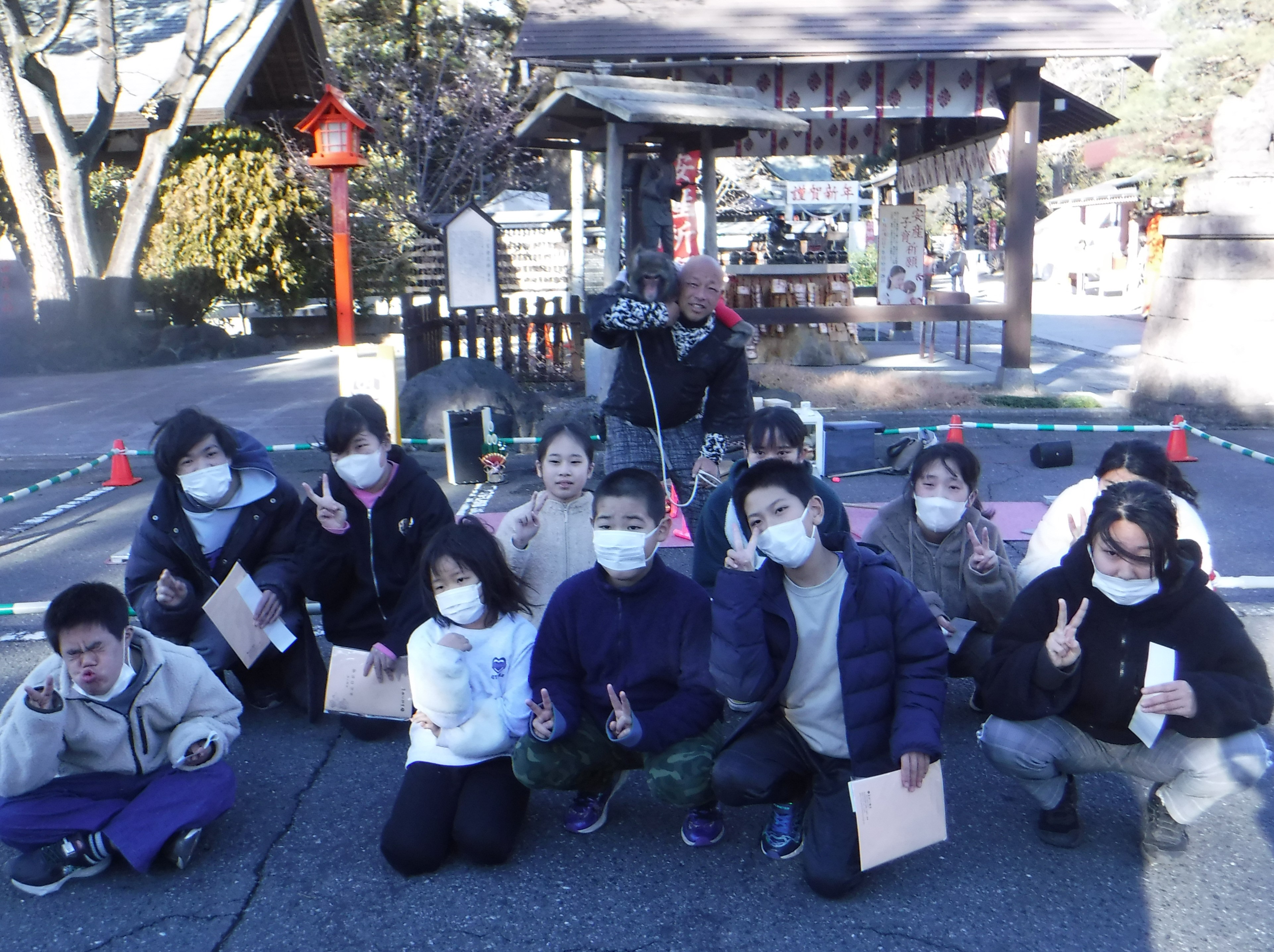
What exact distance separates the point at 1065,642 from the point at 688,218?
13.1 m

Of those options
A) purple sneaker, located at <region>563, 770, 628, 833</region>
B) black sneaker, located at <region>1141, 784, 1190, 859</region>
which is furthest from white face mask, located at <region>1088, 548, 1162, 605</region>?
purple sneaker, located at <region>563, 770, 628, 833</region>

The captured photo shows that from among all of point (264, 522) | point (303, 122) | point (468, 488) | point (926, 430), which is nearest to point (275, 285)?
point (303, 122)

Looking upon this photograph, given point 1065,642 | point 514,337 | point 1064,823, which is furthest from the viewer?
point 514,337

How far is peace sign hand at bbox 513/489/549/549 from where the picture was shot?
3.78 metres

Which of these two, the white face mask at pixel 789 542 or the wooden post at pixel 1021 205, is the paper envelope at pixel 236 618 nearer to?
the white face mask at pixel 789 542

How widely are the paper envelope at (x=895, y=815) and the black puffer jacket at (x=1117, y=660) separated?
14.4 inches

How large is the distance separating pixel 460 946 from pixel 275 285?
Answer: 15.9 metres

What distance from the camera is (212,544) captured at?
4.06 meters

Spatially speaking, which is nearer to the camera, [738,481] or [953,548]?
[738,481]

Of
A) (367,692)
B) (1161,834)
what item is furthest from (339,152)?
(1161,834)

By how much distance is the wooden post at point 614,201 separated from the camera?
28.2 feet

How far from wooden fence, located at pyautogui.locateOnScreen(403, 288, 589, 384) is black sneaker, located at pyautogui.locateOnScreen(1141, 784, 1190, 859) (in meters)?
7.78

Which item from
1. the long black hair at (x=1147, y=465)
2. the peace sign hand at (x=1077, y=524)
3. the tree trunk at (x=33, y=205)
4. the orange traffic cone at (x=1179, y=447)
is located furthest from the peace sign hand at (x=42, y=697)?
the tree trunk at (x=33, y=205)

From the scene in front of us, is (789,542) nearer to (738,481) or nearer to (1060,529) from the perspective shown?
(738,481)
